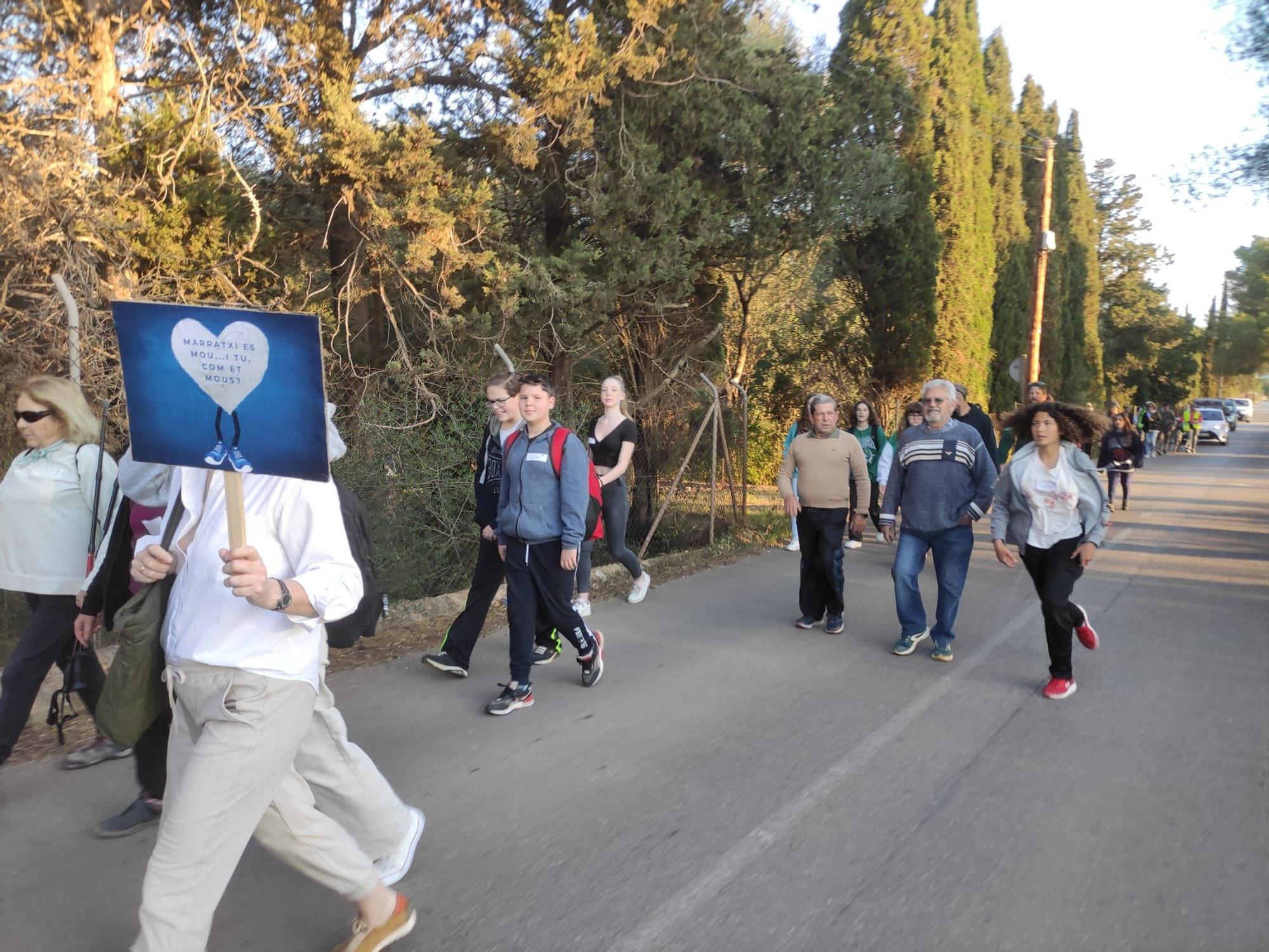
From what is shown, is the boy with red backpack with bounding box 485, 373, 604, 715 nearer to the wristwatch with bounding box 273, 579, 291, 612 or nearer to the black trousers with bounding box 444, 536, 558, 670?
the black trousers with bounding box 444, 536, 558, 670

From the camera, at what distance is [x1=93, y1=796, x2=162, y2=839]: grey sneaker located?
3.86 metres

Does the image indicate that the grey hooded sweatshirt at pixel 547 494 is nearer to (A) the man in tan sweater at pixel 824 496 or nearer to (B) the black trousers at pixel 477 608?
(B) the black trousers at pixel 477 608

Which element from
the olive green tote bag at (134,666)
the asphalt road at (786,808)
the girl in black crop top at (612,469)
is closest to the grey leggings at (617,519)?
the girl in black crop top at (612,469)

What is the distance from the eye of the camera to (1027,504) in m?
5.83

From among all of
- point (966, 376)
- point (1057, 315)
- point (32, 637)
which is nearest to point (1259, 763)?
point (32, 637)

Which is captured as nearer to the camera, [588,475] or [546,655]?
[588,475]

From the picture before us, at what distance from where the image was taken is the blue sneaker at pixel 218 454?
2.50 m

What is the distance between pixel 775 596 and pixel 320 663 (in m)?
6.02

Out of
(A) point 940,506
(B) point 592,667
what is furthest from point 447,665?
(A) point 940,506

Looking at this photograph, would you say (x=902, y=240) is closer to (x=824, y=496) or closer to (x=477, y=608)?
(x=824, y=496)

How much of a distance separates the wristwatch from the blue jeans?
4.84m

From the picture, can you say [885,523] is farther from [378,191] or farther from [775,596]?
[378,191]

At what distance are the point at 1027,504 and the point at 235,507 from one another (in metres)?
4.76

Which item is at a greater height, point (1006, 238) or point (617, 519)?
point (1006, 238)
